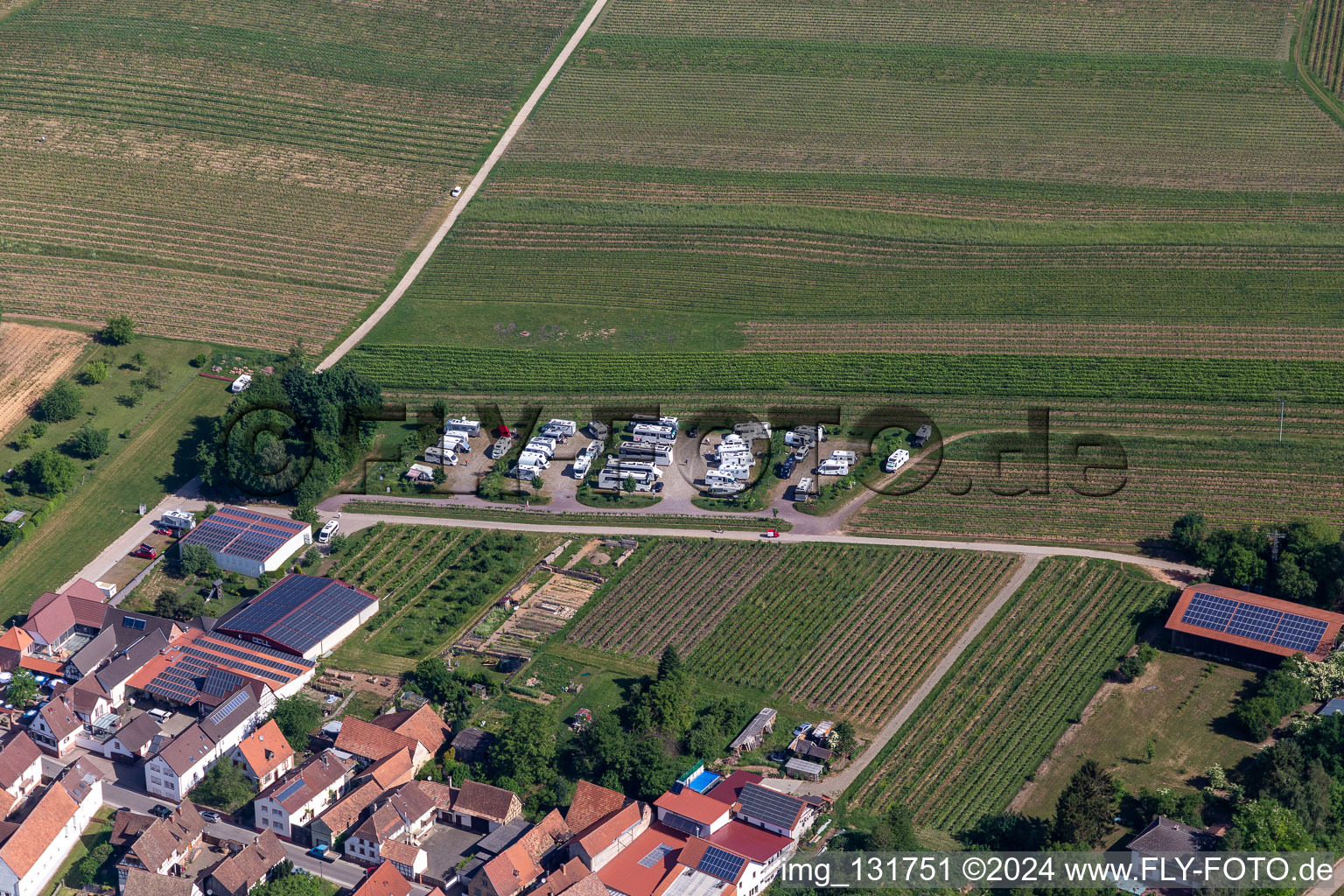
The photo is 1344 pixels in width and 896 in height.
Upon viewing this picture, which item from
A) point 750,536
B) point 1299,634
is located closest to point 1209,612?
point 1299,634

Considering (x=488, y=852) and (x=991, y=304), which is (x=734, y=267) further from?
(x=488, y=852)

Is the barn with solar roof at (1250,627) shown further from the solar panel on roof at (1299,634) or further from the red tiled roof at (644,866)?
the red tiled roof at (644,866)

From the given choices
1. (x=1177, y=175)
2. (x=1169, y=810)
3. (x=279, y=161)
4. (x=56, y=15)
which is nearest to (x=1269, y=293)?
(x=1177, y=175)

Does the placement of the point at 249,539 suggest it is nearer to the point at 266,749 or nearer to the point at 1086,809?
the point at 266,749

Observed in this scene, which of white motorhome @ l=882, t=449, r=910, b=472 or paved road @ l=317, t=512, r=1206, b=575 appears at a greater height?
white motorhome @ l=882, t=449, r=910, b=472

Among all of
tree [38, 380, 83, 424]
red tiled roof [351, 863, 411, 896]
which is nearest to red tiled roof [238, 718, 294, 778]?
red tiled roof [351, 863, 411, 896]

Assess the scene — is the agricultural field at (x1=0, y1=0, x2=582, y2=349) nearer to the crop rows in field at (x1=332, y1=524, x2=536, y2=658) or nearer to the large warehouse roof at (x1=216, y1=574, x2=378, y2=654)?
the crop rows in field at (x1=332, y1=524, x2=536, y2=658)

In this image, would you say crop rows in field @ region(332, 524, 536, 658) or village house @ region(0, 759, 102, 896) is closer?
village house @ region(0, 759, 102, 896)
